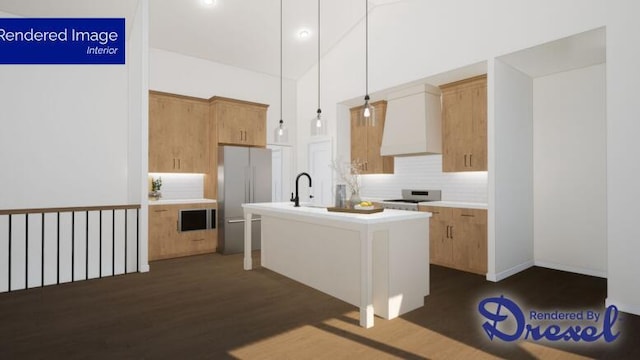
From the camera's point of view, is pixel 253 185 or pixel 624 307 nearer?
pixel 624 307

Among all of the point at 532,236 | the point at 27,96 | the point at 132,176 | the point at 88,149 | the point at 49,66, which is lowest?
the point at 532,236

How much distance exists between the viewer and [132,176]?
5262mm

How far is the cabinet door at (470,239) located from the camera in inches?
178

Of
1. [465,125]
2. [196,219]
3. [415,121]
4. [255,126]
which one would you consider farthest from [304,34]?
[196,219]

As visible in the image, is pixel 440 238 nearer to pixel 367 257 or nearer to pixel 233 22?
pixel 367 257

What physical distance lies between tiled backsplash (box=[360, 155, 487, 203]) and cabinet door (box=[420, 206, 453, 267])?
595mm

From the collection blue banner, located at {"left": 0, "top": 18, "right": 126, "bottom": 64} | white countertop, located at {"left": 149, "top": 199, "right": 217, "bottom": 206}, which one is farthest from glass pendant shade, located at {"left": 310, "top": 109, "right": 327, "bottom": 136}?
blue banner, located at {"left": 0, "top": 18, "right": 126, "bottom": 64}

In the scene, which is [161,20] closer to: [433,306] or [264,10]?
[264,10]

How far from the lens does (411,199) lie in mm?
5988

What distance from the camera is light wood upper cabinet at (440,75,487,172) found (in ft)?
15.4

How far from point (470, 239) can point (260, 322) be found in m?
3.09

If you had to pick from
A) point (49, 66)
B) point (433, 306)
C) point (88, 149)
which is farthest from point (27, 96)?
point (433, 306)

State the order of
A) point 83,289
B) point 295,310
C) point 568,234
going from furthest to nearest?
1. point 568,234
2. point 83,289
3. point 295,310

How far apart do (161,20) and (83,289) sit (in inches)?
158
